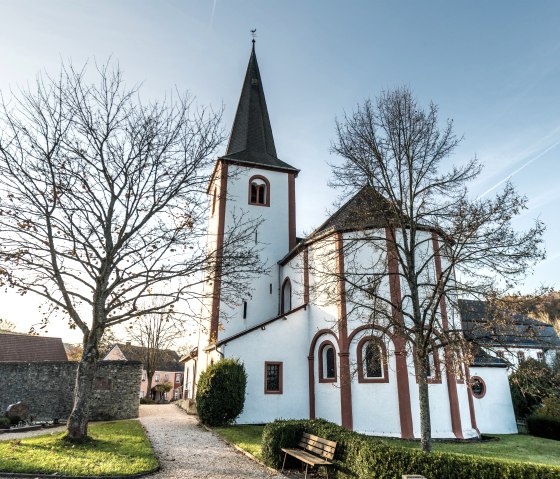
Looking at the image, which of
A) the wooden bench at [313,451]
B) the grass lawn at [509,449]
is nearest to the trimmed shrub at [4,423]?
the wooden bench at [313,451]

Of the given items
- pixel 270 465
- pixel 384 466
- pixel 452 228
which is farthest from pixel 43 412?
pixel 452 228

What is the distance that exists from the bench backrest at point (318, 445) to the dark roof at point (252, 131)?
18.1m

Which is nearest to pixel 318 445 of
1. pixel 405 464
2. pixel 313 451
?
pixel 313 451

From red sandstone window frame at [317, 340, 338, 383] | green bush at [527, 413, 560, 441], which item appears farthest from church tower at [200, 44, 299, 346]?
green bush at [527, 413, 560, 441]

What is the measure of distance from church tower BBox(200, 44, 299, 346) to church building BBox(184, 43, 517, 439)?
0.07 meters

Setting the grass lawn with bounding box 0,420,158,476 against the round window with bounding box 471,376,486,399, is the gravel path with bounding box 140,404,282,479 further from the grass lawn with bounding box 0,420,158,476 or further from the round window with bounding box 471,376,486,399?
the round window with bounding box 471,376,486,399

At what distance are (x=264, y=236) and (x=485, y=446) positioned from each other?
49.9 feet

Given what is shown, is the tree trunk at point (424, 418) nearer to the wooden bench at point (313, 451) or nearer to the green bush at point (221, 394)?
the wooden bench at point (313, 451)

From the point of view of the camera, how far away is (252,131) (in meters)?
27.6

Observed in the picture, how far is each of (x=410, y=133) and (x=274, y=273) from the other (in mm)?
13411

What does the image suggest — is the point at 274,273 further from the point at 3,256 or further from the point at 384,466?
the point at 384,466

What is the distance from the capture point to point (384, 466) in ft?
24.8

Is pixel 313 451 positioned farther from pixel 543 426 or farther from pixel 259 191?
pixel 259 191

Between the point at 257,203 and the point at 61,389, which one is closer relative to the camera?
the point at 61,389
